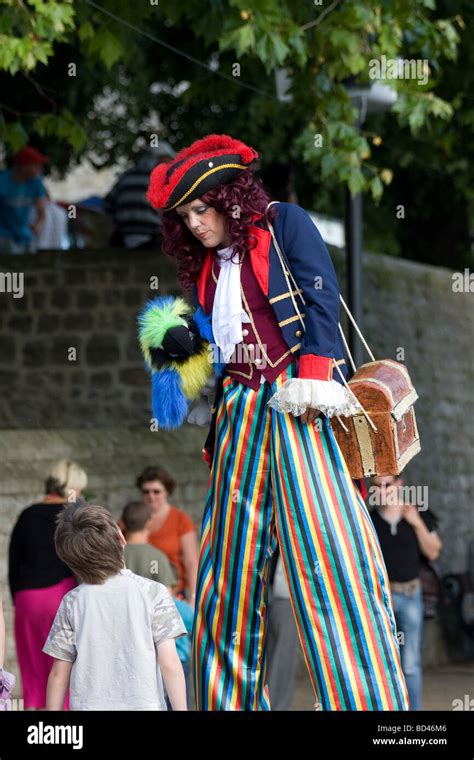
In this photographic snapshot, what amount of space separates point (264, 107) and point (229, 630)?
27.8 feet

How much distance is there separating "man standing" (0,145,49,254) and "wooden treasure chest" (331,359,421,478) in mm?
7483

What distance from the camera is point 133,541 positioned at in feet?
26.6

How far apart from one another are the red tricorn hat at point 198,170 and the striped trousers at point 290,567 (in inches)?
23.4

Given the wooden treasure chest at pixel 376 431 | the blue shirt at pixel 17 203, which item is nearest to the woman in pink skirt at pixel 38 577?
the wooden treasure chest at pixel 376 431

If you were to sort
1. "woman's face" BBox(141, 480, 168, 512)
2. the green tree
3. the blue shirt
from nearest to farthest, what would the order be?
1. "woman's face" BBox(141, 480, 168, 512)
2. the green tree
3. the blue shirt

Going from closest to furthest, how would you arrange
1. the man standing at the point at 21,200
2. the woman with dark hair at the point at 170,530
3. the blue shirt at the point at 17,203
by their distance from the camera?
the woman with dark hair at the point at 170,530 < the man standing at the point at 21,200 < the blue shirt at the point at 17,203

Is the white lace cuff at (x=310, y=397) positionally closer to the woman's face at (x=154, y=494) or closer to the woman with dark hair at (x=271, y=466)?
the woman with dark hair at (x=271, y=466)

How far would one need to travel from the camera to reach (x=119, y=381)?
467 inches

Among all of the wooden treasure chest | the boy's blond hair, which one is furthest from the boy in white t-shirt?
the wooden treasure chest

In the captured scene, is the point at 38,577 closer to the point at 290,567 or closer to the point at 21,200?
the point at 290,567

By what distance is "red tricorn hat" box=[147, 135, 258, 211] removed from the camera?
487 centimetres

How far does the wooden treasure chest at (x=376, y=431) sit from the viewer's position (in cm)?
479

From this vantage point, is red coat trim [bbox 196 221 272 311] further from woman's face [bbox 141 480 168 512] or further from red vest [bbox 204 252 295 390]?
woman's face [bbox 141 480 168 512]

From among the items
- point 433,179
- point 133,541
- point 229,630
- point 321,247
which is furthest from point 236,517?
point 433,179
